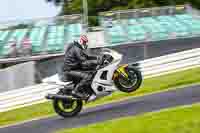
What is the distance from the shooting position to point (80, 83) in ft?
37.7

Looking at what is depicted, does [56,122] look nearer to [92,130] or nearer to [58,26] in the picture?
[92,130]

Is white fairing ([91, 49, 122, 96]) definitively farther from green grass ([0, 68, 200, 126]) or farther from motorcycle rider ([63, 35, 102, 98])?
green grass ([0, 68, 200, 126])

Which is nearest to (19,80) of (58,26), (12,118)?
(12,118)

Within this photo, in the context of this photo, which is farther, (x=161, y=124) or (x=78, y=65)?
(x=78, y=65)

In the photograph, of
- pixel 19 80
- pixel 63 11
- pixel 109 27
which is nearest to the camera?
pixel 19 80

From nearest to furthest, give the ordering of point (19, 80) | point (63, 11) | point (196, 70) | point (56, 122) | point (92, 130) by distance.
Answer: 1. point (92, 130)
2. point (56, 122)
3. point (196, 70)
4. point (19, 80)
5. point (63, 11)

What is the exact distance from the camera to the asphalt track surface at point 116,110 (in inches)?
418

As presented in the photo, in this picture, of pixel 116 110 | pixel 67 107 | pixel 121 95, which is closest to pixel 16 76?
pixel 121 95

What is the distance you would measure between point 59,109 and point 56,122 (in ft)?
1.09

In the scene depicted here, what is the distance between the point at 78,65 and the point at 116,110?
129cm

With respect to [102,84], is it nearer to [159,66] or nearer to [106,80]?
[106,80]

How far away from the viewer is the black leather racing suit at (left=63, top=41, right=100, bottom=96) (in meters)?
11.3

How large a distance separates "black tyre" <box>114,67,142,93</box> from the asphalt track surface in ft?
1.21

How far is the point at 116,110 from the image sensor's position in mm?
11305
